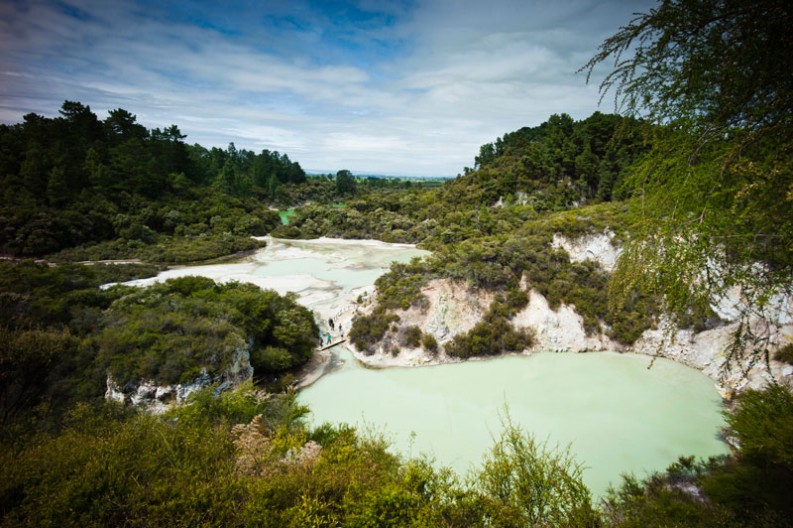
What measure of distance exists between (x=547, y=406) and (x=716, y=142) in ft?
46.9

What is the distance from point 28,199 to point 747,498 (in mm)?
64679

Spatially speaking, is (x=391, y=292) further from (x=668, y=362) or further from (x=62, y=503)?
(x=62, y=503)

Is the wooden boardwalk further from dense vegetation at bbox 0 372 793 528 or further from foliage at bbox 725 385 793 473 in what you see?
foliage at bbox 725 385 793 473

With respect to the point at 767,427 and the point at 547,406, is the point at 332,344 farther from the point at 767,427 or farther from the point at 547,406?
the point at 767,427

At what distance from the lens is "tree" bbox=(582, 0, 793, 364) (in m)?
3.14

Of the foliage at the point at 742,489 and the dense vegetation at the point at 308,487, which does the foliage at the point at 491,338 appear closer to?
the foliage at the point at 742,489

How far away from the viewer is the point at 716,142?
13.1 ft

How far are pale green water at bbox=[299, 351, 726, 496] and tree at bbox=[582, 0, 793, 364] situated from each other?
33.4 ft

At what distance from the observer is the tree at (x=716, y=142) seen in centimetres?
314

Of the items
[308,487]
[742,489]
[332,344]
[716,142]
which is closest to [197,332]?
[332,344]

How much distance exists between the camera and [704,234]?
4.07 metres

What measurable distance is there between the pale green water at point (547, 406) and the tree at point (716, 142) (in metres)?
10.2

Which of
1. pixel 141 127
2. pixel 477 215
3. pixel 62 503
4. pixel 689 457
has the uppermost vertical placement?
pixel 141 127

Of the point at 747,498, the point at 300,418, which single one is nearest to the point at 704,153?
the point at 747,498
